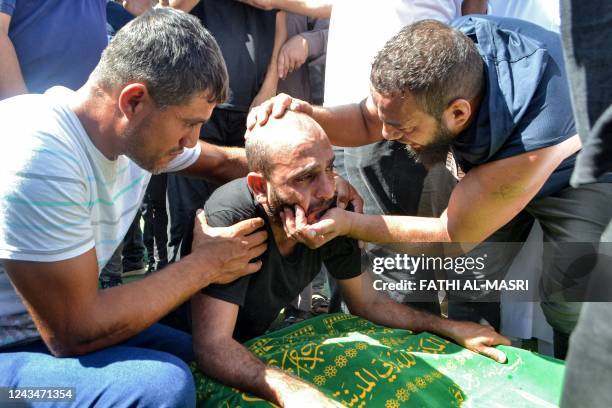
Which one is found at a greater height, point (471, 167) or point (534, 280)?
point (471, 167)

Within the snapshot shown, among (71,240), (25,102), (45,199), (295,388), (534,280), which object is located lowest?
(534,280)

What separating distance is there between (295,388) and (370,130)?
1.43 meters

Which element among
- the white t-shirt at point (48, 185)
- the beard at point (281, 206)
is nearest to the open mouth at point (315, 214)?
the beard at point (281, 206)

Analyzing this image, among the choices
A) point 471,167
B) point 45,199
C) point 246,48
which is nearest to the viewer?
point 45,199

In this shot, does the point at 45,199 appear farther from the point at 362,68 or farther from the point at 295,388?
the point at 362,68

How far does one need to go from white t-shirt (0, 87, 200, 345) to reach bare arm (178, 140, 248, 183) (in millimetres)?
655

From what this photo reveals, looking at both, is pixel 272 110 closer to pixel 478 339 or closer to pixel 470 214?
pixel 470 214

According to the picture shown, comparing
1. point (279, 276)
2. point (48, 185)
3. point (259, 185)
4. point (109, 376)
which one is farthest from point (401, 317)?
point (48, 185)

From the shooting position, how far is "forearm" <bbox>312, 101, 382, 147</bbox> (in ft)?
10.2

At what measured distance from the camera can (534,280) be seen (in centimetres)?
352

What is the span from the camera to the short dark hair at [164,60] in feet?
6.92

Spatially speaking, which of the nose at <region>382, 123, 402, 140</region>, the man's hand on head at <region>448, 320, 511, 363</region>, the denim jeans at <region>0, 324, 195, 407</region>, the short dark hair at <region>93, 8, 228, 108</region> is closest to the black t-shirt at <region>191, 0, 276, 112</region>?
the nose at <region>382, 123, 402, 140</region>

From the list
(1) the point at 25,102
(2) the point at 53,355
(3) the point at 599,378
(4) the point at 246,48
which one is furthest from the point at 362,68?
(3) the point at 599,378

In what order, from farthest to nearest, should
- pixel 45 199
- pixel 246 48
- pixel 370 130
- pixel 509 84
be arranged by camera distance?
1. pixel 246 48
2. pixel 370 130
3. pixel 509 84
4. pixel 45 199
